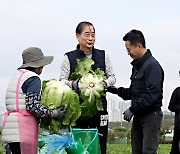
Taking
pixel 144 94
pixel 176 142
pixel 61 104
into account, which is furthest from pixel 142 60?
pixel 176 142

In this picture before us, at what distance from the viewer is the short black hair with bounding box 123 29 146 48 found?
613 cm

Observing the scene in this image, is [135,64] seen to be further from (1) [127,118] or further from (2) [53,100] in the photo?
(2) [53,100]

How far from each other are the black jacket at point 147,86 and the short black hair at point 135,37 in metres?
0.16

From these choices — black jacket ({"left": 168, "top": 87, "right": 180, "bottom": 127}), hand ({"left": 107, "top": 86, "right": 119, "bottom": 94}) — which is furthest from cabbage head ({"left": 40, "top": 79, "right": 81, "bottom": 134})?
black jacket ({"left": 168, "top": 87, "right": 180, "bottom": 127})

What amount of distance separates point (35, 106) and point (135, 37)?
1.47 m

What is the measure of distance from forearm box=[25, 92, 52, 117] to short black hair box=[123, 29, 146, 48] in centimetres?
133

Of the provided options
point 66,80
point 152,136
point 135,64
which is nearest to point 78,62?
point 66,80

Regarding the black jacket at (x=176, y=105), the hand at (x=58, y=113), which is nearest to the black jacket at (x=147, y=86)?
the hand at (x=58, y=113)

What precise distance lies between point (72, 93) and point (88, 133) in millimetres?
520

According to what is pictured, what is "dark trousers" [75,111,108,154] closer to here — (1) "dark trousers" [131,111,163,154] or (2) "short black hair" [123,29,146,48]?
(1) "dark trousers" [131,111,163,154]

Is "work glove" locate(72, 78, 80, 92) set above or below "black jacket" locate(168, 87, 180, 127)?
above

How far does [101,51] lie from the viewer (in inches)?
252

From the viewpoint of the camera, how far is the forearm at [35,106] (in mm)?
5434

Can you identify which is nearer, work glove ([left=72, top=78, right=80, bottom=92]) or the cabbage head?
the cabbage head
